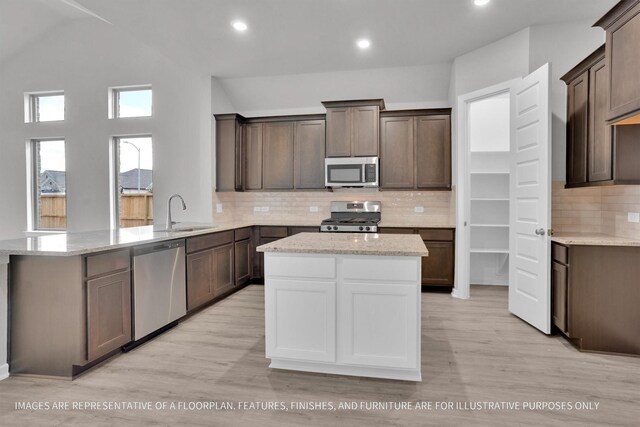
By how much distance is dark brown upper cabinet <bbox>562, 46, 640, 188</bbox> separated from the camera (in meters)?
2.87

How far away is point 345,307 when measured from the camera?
2.50 m

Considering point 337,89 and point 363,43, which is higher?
point 363,43

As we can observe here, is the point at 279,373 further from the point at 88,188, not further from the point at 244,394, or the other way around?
the point at 88,188

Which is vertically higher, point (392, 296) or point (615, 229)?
point (615, 229)

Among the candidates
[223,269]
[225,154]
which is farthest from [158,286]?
[225,154]

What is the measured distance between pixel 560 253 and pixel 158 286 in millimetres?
3580

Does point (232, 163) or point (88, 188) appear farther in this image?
point (88, 188)

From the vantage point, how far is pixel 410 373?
8.13 ft

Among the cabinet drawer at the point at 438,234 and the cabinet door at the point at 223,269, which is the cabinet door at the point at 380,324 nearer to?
the cabinet door at the point at 223,269

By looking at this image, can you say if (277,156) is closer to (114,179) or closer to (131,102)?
(131,102)

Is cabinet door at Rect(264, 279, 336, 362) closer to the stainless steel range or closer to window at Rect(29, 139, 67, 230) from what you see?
the stainless steel range

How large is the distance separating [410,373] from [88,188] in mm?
6102

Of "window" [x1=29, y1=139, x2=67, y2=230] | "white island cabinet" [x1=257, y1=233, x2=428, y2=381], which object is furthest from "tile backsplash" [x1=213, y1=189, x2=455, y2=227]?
"window" [x1=29, y1=139, x2=67, y2=230]

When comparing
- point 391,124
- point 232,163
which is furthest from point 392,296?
point 232,163
